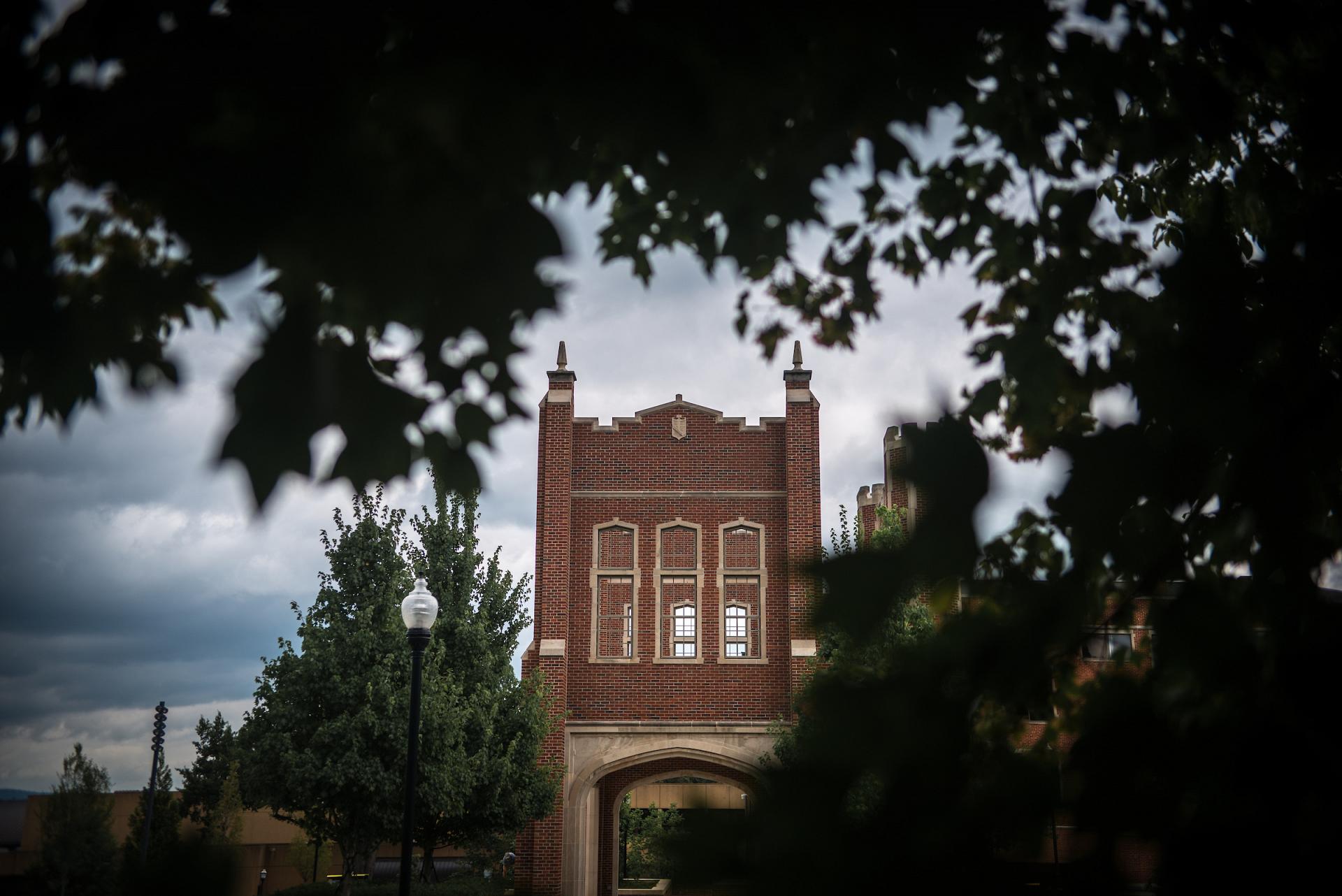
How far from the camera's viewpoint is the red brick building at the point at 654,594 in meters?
19.3

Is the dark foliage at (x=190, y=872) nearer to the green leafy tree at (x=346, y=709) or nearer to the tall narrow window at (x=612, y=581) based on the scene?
the green leafy tree at (x=346, y=709)

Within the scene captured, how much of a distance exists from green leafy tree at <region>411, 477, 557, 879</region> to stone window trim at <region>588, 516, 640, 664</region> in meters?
1.59

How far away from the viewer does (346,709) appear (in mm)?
16438

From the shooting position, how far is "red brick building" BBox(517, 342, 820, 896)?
19281 mm

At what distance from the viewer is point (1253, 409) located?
1.53 m

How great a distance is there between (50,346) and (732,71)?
3.66 ft

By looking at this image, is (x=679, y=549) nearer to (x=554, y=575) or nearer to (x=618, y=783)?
(x=554, y=575)

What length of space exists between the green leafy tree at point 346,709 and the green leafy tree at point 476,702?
60 centimetres

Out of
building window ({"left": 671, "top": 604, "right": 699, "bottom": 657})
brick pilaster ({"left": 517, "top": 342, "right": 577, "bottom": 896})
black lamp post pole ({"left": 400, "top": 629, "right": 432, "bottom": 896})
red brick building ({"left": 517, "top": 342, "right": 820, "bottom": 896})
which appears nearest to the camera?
black lamp post pole ({"left": 400, "top": 629, "right": 432, "bottom": 896})

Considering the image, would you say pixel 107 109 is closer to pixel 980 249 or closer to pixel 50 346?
pixel 50 346

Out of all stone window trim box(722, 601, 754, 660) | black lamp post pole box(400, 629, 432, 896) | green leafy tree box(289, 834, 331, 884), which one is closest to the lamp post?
black lamp post pole box(400, 629, 432, 896)

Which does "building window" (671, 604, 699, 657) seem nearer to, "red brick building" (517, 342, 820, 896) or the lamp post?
"red brick building" (517, 342, 820, 896)

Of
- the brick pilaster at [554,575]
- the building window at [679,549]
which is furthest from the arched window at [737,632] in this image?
the brick pilaster at [554,575]

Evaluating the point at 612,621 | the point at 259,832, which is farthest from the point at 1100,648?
the point at 259,832
